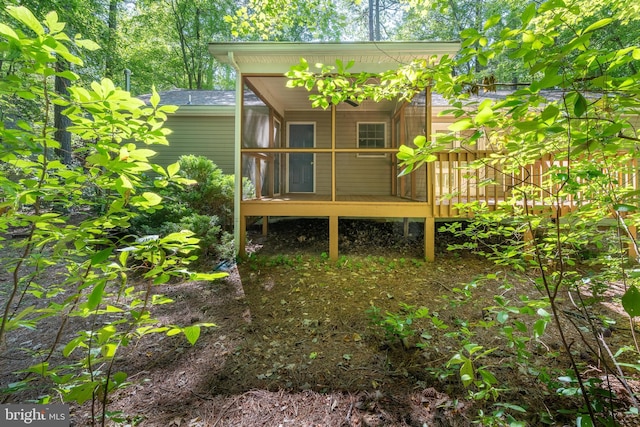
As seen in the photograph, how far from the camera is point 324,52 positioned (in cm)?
480

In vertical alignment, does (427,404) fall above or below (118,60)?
below

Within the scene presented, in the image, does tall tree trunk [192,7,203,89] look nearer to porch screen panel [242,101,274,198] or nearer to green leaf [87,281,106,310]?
porch screen panel [242,101,274,198]

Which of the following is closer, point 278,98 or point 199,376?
point 199,376

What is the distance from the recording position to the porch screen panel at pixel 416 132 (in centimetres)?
570

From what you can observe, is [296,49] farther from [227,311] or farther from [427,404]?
[427,404]

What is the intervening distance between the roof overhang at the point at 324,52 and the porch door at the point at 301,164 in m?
3.60

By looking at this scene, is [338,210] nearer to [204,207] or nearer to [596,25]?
[204,207]

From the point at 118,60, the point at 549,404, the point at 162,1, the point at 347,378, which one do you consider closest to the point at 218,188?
the point at 347,378

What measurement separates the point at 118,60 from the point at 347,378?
40.5 ft

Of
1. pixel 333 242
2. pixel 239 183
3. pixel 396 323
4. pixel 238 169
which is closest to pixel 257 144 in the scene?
pixel 238 169

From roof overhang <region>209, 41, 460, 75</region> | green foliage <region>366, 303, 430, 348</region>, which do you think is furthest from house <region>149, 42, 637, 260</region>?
green foliage <region>366, 303, 430, 348</region>

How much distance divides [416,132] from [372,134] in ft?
9.09

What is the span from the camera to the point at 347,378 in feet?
8.42

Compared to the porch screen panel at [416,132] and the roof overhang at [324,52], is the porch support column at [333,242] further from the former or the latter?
the roof overhang at [324,52]
